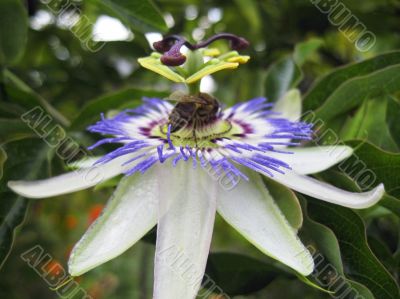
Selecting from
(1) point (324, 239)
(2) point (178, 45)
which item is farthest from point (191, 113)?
(1) point (324, 239)

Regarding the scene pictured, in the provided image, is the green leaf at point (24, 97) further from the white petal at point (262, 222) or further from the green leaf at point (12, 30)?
the white petal at point (262, 222)

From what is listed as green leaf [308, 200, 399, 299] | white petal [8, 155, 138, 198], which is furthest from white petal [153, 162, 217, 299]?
green leaf [308, 200, 399, 299]

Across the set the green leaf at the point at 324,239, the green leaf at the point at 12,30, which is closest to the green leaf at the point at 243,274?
the green leaf at the point at 324,239

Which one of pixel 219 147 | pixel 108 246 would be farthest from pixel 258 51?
pixel 108 246

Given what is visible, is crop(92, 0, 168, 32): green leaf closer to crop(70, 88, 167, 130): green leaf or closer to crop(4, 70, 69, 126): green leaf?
crop(70, 88, 167, 130): green leaf

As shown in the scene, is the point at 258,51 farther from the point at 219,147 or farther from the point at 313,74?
the point at 219,147

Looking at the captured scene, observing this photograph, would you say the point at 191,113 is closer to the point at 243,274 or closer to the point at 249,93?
the point at 243,274
